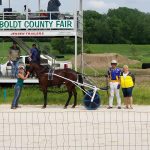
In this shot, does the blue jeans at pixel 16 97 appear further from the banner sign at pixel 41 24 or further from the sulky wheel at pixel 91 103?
the banner sign at pixel 41 24

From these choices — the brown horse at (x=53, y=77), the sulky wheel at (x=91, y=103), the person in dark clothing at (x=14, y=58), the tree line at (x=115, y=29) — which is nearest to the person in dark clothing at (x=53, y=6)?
the person in dark clothing at (x=14, y=58)

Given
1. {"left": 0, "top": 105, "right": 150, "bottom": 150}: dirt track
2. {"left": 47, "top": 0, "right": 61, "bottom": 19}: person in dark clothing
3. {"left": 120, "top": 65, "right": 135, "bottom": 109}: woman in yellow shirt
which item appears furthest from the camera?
{"left": 47, "top": 0, "right": 61, "bottom": 19}: person in dark clothing

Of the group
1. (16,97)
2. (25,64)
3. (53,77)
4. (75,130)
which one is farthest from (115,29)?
(75,130)

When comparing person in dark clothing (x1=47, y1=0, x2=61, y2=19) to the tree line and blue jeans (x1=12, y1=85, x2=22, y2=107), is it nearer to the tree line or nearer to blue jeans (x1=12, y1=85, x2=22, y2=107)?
blue jeans (x1=12, y1=85, x2=22, y2=107)

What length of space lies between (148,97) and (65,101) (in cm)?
338

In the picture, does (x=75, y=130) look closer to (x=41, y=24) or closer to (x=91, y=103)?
(x=91, y=103)

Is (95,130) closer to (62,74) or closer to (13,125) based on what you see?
(13,125)

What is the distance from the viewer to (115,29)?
123938 mm

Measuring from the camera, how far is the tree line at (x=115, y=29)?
11988cm

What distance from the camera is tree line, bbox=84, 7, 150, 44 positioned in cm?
11988

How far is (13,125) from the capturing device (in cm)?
1442

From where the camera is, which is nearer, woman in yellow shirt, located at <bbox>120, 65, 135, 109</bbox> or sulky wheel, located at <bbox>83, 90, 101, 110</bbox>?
sulky wheel, located at <bbox>83, 90, 101, 110</bbox>

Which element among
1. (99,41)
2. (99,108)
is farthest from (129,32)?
(99,108)

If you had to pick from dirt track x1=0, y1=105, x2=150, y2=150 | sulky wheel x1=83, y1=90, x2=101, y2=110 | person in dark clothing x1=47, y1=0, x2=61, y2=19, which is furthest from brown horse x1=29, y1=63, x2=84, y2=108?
person in dark clothing x1=47, y1=0, x2=61, y2=19
